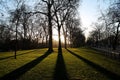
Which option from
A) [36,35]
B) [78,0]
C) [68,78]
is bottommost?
[68,78]

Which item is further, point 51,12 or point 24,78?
point 51,12

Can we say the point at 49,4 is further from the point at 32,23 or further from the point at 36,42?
the point at 36,42

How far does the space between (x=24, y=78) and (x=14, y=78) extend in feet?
1.73

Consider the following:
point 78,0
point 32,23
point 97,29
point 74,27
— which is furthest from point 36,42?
point 78,0

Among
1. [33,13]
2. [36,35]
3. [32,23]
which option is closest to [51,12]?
[33,13]

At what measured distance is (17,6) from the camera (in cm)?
4050

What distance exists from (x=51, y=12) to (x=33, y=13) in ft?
16.0

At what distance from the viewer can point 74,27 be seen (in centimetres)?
7288

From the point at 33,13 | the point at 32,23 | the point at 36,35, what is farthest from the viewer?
the point at 36,35

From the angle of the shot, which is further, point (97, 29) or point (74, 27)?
point (97, 29)

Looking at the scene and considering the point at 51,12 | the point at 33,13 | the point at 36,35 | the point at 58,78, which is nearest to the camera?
Result: the point at 58,78

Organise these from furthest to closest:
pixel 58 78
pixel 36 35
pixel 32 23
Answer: pixel 36 35 → pixel 32 23 → pixel 58 78

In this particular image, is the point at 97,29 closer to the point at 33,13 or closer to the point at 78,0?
the point at 78,0

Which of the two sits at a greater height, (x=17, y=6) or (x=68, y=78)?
(x=17, y=6)
